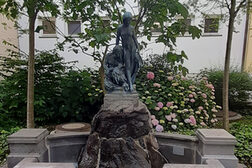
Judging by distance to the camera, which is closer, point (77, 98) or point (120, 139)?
point (120, 139)

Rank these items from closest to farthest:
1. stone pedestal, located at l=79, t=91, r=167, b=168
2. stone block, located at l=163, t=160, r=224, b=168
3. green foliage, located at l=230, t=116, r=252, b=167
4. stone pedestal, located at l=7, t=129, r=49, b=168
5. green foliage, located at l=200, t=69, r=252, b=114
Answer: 1. stone block, located at l=163, t=160, r=224, b=168
2. stone pedestal, located at l=79, t=91, r=167, b=168
3. stone pedestal, located at l=7, t=129, r=49, b=168
4. green foliage, located at l=230, t=116, r=252, b=167
5. green foliage, located at l=200, t=69, r=252, b=114

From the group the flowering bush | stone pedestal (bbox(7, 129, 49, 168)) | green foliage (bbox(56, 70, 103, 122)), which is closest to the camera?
stone pedestal (bbox(7, 129, 49, 168))

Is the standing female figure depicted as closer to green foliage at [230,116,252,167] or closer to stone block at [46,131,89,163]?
stone block at [46,131,89,163]

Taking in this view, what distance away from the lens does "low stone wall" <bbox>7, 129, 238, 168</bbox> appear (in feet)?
7.55

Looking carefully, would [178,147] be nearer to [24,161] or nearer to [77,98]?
[24,161]

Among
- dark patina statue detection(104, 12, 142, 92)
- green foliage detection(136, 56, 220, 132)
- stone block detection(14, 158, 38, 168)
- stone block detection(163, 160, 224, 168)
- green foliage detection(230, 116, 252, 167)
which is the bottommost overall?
green foliage detection(230, 116, 252, 167)

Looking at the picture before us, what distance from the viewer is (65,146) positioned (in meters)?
2.80

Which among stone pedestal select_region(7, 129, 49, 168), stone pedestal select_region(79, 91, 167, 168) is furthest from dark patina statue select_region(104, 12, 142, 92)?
stone pedestal select_region(7, 129, 49, 168)

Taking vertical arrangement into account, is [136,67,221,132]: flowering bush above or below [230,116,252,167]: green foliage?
above

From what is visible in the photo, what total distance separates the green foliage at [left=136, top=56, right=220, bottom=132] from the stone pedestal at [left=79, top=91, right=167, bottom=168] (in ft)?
3.58

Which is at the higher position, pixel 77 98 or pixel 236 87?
pixel 236 87

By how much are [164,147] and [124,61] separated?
148cm

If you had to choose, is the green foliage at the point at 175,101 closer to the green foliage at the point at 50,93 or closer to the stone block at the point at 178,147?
the stone block at the point at 178,147

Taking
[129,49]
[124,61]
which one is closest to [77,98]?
[124,61]
